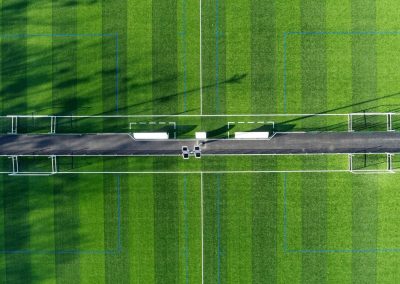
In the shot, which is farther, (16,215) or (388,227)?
(16,215)

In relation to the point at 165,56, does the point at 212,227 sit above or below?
below

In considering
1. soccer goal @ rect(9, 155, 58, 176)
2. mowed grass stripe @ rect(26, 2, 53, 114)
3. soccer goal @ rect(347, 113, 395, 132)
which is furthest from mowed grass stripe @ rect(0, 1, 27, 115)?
soccer goal @ rect(347, 113, 395, 132)

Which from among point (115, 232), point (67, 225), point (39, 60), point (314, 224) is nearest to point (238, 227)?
point (314, 224)

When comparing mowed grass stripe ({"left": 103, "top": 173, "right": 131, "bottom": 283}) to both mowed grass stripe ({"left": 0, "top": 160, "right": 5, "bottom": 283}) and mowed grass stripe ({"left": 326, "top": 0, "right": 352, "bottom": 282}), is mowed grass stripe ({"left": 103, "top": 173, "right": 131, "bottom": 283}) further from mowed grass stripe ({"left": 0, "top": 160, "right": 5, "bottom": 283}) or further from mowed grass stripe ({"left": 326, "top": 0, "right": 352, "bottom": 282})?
mowed grass stripe ({"left": 326, "top": 0, "right": 352, "bottom": 282})

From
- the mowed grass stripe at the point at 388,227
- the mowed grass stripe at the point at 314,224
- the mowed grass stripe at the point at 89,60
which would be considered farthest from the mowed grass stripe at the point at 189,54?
the mowed grass stripe at the point at 388,227

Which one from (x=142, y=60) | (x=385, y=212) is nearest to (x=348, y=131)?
(x=385, y=212)

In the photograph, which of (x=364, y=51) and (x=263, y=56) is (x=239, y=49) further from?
(x=364, y=51)

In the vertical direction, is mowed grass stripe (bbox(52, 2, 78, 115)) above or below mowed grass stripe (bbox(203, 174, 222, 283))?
above
